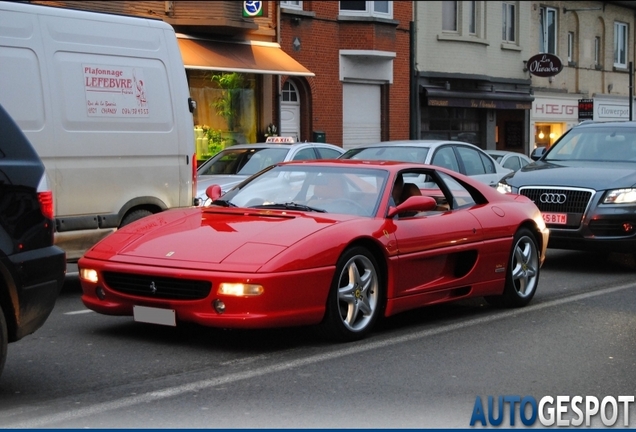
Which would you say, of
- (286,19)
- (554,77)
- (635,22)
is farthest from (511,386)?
(635,22)

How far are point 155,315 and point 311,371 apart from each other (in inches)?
48.9

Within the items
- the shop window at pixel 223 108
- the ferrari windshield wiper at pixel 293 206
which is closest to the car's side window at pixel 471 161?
the ferrari windshield wiper at pixel 293 206

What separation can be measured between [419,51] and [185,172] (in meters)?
20.5

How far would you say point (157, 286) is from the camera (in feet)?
24.4

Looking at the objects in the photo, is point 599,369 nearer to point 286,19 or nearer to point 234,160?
point 234,160

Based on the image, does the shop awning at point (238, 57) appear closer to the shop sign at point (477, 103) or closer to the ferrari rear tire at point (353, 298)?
the shop sign at point (477, 103)

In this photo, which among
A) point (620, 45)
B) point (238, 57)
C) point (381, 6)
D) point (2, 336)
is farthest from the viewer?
point (620, 45)

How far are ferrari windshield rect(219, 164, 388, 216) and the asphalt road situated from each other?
3.20 feet

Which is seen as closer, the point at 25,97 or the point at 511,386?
the point at 511,386

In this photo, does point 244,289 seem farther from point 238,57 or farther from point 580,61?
point 580,61

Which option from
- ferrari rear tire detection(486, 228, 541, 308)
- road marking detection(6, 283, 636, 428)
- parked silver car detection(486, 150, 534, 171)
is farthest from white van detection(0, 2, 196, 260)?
parked silver car detection(486, 150, 534, 171)

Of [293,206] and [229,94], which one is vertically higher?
[229,94]

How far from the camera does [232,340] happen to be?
7934 millimetres

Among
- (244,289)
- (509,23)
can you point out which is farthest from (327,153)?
(509,23)
